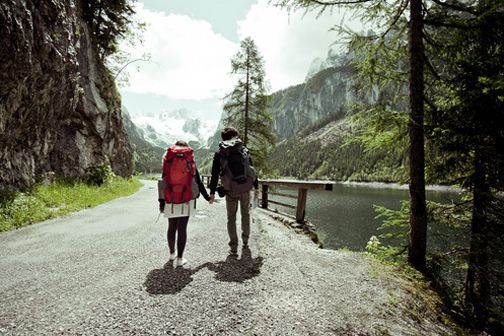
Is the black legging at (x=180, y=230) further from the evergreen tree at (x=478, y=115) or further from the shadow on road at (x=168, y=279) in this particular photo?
the evergreen tree at (x=478, y=115)

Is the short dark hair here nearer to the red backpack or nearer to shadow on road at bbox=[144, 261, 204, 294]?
the red backpack

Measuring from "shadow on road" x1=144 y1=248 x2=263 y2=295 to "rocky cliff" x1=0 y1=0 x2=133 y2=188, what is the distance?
7.47 meters

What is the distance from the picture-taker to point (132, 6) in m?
19.0

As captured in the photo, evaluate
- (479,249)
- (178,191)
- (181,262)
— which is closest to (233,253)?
(181,262)

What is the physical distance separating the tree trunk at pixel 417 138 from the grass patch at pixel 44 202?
9407 millimetres

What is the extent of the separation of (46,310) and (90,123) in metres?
17.0

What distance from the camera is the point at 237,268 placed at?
14.6ft

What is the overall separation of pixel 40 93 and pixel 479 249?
523 inches

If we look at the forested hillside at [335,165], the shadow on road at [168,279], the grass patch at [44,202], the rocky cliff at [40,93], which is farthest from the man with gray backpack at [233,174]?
the forested hillside at [335,165]

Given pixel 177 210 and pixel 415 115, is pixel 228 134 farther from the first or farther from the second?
pixel 415 115

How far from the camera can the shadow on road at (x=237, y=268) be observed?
4090mm

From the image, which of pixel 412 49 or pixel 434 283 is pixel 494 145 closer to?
pixel 412 49

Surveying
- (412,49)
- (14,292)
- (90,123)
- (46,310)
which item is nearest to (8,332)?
(46,310)

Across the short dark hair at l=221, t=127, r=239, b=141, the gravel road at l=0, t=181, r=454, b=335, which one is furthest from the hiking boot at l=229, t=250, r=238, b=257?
the short dark hair at l=221, t=127, r=239, b=141
